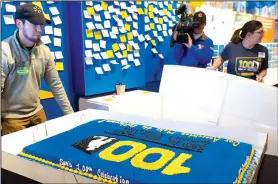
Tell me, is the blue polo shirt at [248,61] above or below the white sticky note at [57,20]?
below

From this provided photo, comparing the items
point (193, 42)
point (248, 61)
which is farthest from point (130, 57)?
point (248, 61)

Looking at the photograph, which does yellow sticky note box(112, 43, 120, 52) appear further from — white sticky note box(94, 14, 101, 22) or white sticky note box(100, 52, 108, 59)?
white sticky note box(94, 14, 101, 22)

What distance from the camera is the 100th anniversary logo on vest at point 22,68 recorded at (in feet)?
5.29

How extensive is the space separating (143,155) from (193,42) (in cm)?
212

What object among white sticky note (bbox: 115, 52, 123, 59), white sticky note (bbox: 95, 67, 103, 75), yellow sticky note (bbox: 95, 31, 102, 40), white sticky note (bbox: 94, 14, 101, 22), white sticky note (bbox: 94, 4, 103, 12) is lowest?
white sticky note (bbox: 95, 67, 103, 75)

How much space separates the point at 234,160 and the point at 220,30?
3176 mm

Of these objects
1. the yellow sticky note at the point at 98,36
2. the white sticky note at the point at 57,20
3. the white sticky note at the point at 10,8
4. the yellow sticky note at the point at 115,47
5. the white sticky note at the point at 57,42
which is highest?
the white sticky note at the point at 10,8

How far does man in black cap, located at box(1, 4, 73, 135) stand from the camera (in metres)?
1.59

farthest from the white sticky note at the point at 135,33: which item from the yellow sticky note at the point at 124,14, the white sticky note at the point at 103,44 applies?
the white sticky note at the point at 103,44

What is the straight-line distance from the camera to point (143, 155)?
Answer: 773 mm

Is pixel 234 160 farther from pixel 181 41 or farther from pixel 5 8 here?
pixel 181 41

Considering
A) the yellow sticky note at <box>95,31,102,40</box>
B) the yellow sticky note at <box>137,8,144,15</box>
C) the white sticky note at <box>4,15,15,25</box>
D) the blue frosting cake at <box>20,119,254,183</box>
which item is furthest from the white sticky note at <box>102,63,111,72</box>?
the blue frosting cake at <box>20,119,254,183</box>

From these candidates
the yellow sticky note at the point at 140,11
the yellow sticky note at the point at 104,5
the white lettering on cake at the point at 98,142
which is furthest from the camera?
the yellow sticky note at the point at 140,11

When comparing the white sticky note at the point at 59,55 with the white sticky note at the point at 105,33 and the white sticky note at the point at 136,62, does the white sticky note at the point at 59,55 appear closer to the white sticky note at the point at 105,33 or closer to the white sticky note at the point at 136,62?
the white sticky note at the point at 105,33
